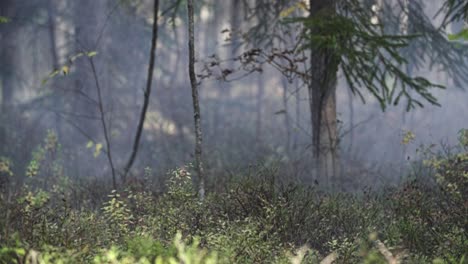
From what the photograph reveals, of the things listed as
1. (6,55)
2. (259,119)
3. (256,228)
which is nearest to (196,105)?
(256,228)

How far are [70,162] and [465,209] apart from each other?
15539 millimetres

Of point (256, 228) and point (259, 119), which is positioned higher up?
point (259, 119)

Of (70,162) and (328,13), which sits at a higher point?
(328,13)

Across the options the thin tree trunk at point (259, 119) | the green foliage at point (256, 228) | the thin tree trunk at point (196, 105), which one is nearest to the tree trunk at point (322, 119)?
the green foliage at point (256, 228)

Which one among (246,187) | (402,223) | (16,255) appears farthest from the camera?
(246,187)

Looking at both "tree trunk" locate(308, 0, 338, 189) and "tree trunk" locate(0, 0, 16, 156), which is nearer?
"tree trunk" locate(308, 0, 338, 189)

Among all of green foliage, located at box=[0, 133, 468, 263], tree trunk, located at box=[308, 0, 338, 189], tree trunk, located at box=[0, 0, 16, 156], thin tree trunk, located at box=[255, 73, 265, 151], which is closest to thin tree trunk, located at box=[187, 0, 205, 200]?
green foliage, located at box=[0, 133, 468, 263]

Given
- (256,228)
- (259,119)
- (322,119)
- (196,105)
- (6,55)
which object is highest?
(6,55)

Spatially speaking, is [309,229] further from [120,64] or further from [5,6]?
[120,64]

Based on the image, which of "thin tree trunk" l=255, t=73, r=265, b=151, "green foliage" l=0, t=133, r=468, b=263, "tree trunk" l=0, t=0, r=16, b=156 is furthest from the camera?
"tree trunk" l=0, t=0, r=16, b=156

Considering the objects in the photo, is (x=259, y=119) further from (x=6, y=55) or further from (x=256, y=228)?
(x=256, y=228)

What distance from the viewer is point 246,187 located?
248 inches

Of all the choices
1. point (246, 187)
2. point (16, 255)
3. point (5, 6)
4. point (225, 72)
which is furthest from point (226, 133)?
point (16, 255)

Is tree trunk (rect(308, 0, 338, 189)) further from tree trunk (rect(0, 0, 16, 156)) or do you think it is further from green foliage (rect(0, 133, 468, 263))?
tree trunk (rect(0, 0, 16, 156))
